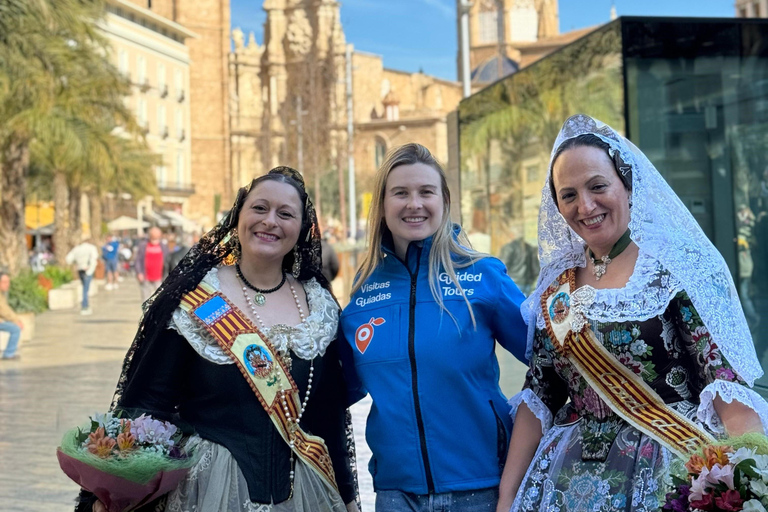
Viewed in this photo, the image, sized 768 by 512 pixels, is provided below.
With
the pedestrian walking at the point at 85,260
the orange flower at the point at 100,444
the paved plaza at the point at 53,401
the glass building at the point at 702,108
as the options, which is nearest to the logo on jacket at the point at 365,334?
the orange flower at the point at 100,444

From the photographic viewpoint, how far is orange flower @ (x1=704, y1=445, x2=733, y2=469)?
2.28m

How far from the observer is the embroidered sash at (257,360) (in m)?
3.21

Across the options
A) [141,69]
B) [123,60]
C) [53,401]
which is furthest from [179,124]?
[53,401]

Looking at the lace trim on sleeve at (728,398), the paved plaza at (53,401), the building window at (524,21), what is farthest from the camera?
the building window at (524,21)

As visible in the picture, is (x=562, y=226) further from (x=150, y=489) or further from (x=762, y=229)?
(x=762, y=229)

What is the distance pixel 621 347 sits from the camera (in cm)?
271

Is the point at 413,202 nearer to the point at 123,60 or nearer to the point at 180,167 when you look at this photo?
the point at 123,60

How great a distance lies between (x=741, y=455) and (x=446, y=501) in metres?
1.07

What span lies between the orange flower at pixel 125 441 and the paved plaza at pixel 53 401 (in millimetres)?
3023

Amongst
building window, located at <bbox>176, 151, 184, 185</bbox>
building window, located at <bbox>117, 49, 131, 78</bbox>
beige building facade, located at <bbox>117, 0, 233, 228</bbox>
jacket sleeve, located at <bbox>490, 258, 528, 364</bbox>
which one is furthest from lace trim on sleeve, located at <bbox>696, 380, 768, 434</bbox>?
building window, located at <bbox>176, 151, 184, 185</bbox>

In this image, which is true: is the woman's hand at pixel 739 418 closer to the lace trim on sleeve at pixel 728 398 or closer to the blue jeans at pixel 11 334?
the lace trim on sleeve at pixel 728 398

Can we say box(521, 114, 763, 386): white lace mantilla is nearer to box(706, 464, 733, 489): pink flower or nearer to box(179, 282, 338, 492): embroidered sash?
box(706, 464, 733, 489): pink flower

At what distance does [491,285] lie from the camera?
326cm

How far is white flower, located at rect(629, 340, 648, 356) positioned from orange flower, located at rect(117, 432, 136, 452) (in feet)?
4.68
